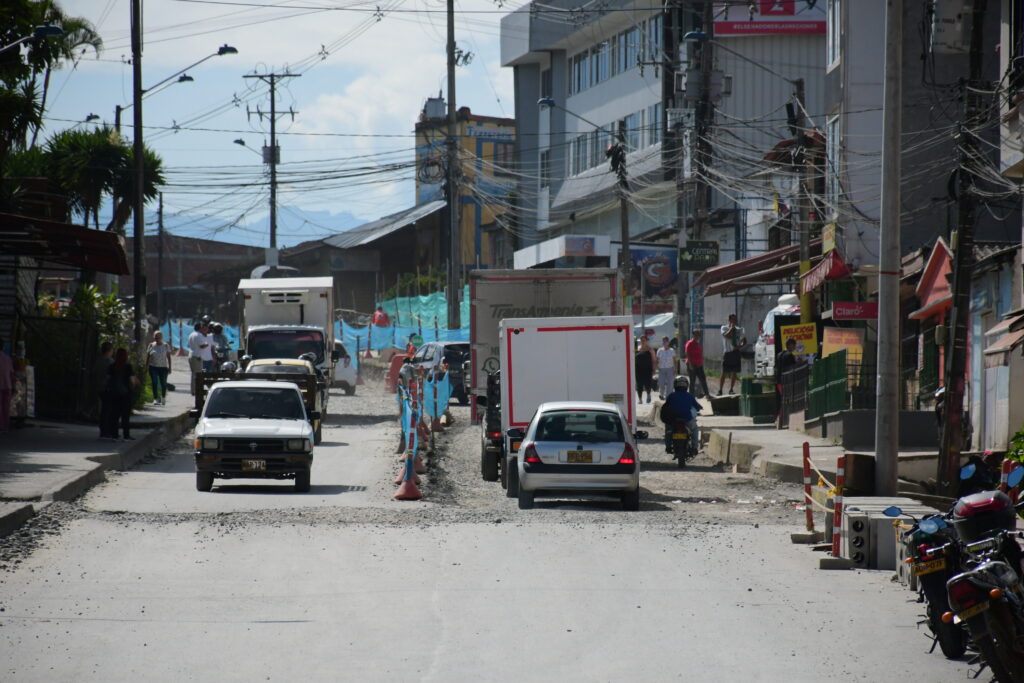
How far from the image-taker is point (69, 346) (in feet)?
98.9

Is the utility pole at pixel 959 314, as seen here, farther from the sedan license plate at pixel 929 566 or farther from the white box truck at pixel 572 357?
the sedan license plate at pixel 929 566

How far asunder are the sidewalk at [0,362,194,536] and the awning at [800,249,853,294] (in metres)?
13.9

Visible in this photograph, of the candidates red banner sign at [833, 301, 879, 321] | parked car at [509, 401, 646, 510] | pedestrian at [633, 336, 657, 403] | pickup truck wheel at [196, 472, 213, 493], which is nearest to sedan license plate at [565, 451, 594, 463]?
parked car at [509, 401, 646, 510]

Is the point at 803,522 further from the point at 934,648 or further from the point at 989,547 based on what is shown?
the point at 989,547

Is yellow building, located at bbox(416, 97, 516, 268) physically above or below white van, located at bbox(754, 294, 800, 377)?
above

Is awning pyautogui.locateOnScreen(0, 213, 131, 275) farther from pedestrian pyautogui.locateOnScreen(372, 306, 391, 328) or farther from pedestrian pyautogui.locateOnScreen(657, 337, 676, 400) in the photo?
pedestrian pyautogui.locateOnScreen(372, 306, 391, 328)

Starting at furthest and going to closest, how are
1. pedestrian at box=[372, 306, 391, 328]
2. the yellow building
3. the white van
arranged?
the yellow building < pedestrian at box=[372, 306, 391, 328] < the white van

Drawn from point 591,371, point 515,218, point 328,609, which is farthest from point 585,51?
point 328,609

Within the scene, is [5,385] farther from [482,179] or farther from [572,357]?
[482,179]

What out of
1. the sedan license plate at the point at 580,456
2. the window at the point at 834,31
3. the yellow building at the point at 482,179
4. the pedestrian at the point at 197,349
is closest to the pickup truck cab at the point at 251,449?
the sedan license plate at the point at 580,456

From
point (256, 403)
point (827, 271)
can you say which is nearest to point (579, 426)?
point (256, 403)

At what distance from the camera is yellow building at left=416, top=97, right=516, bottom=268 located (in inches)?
3007

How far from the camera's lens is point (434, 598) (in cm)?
1099

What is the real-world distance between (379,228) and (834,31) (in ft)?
162
